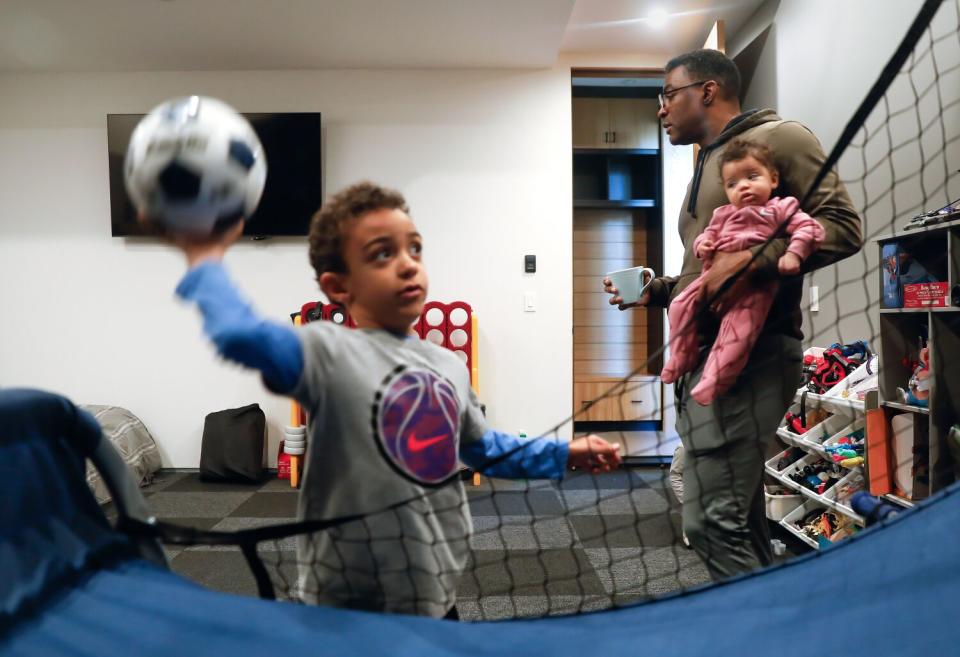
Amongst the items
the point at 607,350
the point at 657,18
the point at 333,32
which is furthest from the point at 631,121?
the point at 333,32

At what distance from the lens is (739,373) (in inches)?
41.7

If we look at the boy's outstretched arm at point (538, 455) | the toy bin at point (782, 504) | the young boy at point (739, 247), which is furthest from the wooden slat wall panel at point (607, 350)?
the boy's outstretched arm at point (538, 455)

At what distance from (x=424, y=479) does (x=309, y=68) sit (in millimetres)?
3204

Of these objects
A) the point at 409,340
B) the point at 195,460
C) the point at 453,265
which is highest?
the point at 453,265

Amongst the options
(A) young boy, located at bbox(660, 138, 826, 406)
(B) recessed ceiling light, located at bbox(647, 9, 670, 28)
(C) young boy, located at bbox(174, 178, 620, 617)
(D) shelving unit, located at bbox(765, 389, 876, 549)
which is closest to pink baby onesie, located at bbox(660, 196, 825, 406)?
(A) young boy, located at bbox(660, 138, 826, 406)

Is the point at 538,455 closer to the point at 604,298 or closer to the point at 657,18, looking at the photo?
the point at 657,18

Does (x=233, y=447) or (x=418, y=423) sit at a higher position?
(x=418, y=423)

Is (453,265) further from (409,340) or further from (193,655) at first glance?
(193,655)

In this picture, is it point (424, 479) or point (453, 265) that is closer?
point (424, 479)

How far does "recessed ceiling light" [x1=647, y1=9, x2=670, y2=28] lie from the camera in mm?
2954

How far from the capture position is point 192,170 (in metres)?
0.67

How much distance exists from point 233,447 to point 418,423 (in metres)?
2.74

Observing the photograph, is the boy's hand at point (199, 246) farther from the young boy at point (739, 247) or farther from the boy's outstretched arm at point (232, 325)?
the young boy at point (739, 247)

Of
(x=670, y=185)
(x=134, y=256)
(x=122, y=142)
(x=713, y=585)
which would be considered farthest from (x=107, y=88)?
(x=713, y=585)
